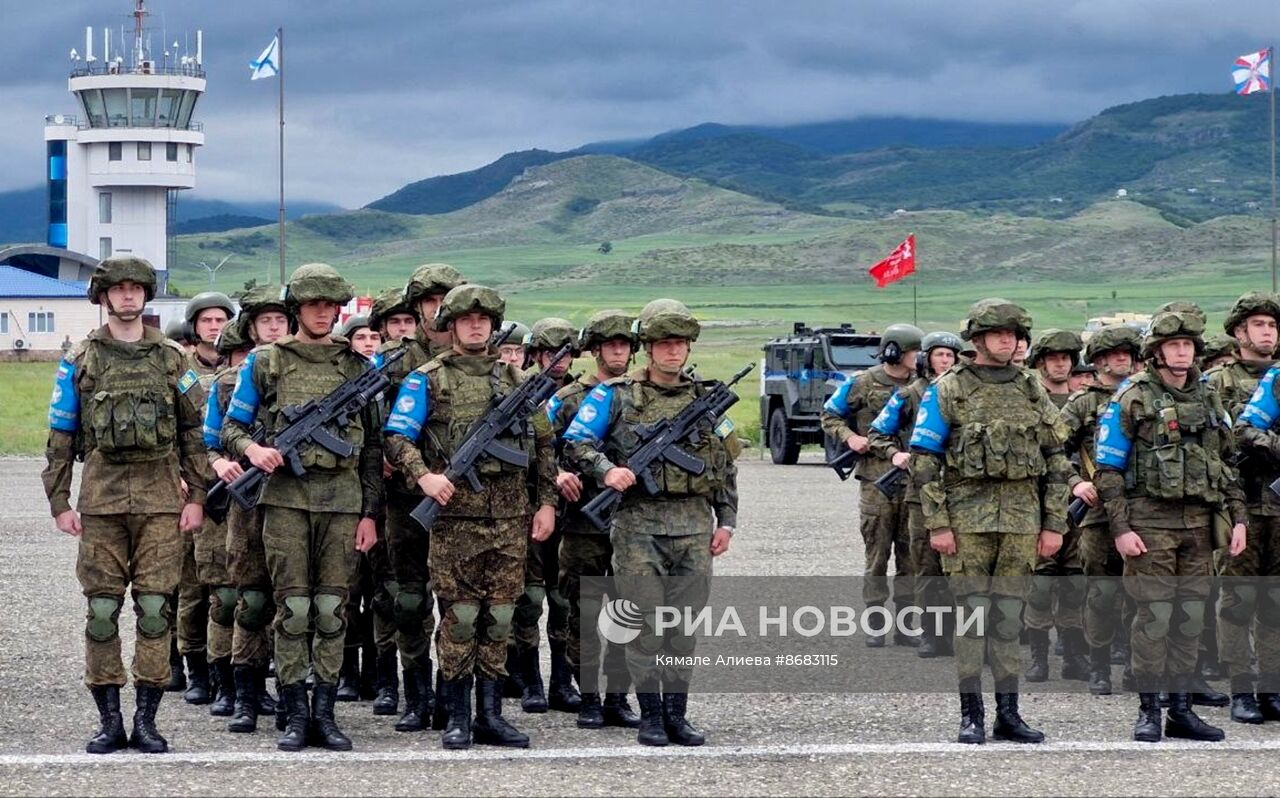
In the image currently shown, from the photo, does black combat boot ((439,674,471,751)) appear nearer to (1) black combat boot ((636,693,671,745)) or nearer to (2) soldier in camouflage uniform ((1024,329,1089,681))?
(1) black combat boot ((636,693,671,745))

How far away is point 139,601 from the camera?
8.90 meters

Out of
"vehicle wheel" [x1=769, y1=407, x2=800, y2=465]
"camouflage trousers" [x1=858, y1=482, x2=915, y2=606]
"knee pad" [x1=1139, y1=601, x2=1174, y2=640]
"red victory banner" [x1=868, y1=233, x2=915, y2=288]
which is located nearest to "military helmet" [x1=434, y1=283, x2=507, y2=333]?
"knee pad" [x1=1139, y1=601, x2=1174, y2=640]

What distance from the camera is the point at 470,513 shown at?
352 inches

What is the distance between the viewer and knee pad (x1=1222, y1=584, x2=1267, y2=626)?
10.0 m

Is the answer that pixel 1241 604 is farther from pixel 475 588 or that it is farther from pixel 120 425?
pixel 120 425

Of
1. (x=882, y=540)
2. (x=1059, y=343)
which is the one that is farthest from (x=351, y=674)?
(x=1059, y=343)

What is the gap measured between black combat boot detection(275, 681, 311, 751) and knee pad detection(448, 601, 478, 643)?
736 mm

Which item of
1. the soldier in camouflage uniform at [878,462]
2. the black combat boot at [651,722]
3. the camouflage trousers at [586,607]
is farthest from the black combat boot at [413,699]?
the soldier in camouflage uniform at [878,462]

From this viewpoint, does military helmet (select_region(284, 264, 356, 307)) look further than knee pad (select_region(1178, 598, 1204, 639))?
No

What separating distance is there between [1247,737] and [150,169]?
3660 inches

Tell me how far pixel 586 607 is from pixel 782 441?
21893 mm

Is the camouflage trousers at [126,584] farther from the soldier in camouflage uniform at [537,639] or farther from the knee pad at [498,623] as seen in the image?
the soldier in camouflage uniform at [537,639]

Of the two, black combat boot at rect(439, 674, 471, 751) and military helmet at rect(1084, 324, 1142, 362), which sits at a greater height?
military helmet at rect(1084, 324, 1142, 362)

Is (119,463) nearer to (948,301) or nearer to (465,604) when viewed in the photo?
(465,604)
